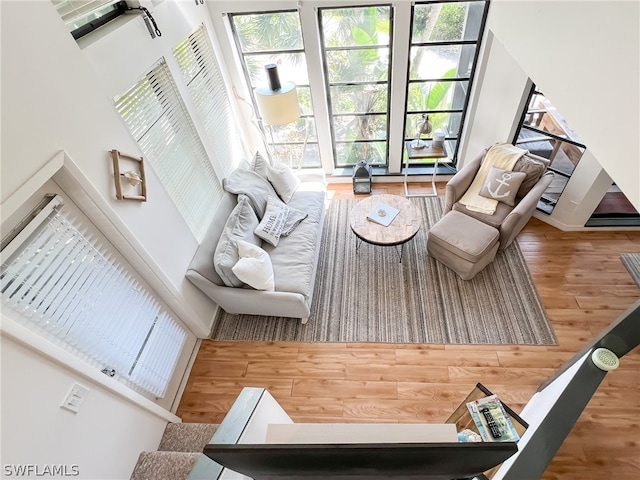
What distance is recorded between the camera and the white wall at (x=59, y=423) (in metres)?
1.42

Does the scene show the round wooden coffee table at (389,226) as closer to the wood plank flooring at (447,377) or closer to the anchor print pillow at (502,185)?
the anchor print pillow at (502,185)

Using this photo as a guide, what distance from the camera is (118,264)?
2080 millimetres

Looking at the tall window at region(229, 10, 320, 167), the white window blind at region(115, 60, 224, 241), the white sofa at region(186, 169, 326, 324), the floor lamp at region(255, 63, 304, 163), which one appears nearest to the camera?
the white window blind at region(115, 60, 224, 241)

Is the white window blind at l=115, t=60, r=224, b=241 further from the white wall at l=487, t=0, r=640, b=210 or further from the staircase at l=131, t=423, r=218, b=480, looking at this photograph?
the white wall at l=487, t=0, r=640, b=210

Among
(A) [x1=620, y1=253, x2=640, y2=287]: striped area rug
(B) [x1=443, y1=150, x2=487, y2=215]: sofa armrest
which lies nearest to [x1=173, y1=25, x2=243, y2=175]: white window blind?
(B) [x1=443, y1=150, x2=487, y2=215]: sofa armrest

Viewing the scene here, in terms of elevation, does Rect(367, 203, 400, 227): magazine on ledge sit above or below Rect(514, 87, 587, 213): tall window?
below

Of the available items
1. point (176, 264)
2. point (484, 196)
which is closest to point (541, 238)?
point (484, 196)

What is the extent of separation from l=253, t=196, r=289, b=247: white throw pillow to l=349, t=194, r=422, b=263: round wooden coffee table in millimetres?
675

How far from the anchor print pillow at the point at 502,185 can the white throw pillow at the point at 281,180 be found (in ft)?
6.51

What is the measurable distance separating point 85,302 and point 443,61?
374cm

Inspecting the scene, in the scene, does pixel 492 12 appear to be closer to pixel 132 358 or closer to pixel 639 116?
pixel 639 116

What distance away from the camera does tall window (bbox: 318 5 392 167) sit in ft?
10.7

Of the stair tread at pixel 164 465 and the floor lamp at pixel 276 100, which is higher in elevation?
the floor lamp at pixel 276 100

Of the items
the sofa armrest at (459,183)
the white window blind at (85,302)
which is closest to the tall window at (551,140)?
the sofa armrest at (459,183)
